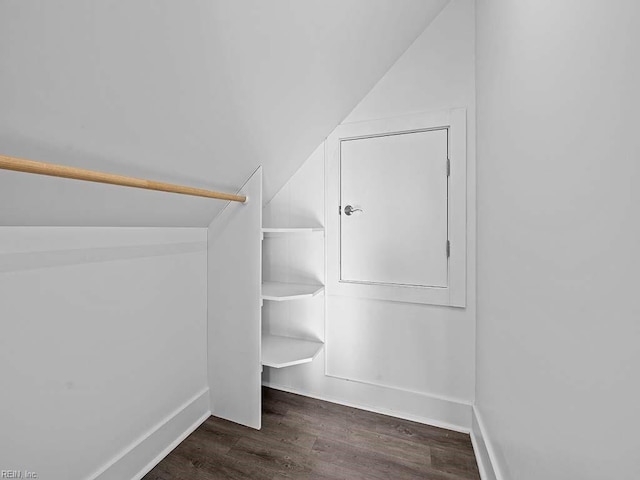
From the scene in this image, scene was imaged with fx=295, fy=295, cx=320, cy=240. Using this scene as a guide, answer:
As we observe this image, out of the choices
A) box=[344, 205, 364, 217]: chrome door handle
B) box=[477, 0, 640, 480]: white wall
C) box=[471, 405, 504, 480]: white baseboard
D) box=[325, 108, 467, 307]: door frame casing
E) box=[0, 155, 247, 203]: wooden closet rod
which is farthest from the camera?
box=[344, 205, 364, 217]: chrome door handle

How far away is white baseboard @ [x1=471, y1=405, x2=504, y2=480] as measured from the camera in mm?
1118

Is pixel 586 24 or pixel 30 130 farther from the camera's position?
pixel 30 130

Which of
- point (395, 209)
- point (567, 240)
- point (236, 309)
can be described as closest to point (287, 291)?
point (236, 309)

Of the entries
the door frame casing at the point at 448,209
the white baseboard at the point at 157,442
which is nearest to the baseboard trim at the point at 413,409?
the door frame casing at the point at 448,209

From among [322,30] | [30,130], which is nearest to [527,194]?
[322,30]

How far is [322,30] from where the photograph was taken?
1162mm

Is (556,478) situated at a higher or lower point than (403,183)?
lower

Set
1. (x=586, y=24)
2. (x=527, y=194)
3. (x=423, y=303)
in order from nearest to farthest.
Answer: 1. (x=586, y=24)
2. (x=527, y=194)
3. (x=423, y=303)

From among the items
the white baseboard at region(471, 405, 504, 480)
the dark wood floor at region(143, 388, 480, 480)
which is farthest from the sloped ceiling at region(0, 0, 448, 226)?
the white baseboard at region(471, 405, 504, 480)

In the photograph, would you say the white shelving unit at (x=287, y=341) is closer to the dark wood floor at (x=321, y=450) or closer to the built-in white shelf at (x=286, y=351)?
the built-in white shelf at (x=286, y=351)

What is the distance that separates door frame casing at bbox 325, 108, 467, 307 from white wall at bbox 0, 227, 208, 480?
80 centimetres

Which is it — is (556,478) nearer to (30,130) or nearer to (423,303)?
(423,303)

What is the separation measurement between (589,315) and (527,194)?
0.41 m

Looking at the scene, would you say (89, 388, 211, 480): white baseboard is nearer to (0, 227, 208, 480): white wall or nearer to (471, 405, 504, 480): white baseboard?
(0, 227, 208, 480): white wall
